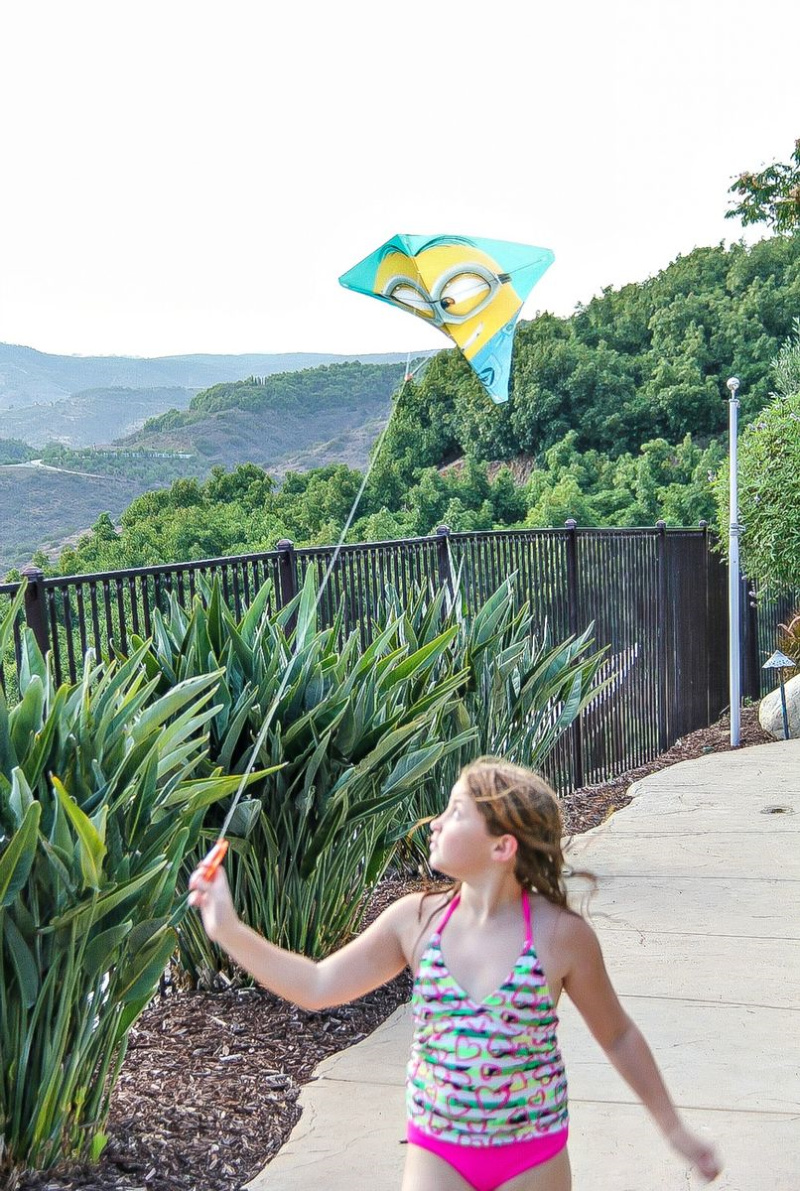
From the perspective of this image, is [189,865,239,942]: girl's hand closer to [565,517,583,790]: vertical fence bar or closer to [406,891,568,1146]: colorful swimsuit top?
[406,891,568,1146]: colorful swimsuit top

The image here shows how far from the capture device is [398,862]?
21.4ft

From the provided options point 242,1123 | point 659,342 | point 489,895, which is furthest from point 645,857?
point 659,342

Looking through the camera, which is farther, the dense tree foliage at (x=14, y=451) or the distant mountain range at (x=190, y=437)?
the dense tree foliage at (x=14, y=451)

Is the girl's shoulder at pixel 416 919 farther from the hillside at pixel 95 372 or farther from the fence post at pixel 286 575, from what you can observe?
the hillside at pixel 95 372

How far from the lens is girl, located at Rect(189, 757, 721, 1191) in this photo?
2055mm

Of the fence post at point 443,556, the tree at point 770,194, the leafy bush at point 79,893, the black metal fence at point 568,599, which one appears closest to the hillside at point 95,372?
the tree at point 770,194

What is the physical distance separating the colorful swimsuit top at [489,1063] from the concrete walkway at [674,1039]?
1.44 meters

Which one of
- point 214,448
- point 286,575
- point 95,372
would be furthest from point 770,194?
point 95,372

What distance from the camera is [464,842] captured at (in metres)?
2.13

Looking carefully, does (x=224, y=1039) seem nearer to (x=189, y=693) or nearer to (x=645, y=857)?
(x=189, y=693)

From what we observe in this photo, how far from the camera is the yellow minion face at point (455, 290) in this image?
17.2 feet

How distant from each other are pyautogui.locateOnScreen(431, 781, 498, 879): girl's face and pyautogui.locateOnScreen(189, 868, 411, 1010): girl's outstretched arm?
183 millimetres

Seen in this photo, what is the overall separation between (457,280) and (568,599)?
4.72 meters

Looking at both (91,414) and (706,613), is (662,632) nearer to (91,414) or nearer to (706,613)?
(706,613)
